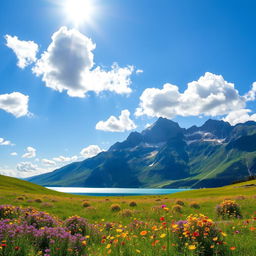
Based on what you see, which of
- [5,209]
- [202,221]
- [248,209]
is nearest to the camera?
[202,221]

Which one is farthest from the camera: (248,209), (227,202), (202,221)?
(248,209)

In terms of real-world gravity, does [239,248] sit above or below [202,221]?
below

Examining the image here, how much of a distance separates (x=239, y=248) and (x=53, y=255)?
5.91m

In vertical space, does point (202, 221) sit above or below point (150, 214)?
above

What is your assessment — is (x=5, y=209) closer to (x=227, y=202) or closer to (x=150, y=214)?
(x=150, y=214)

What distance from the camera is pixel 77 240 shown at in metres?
8.33

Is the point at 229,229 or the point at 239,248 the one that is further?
the point at 229,229

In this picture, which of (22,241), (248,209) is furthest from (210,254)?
(248,209)

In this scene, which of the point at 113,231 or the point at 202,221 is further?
the point at 113,231

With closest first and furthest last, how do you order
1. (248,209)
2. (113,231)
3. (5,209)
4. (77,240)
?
1. (77,240)
2. (113,231)
3. (5,209)
4. (248,209)

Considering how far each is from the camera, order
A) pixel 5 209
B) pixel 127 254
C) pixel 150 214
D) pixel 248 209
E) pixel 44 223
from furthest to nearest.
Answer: pixel 248 209 < pixel 150 214 < pixel 5 209 < pixel 44 223 < pixel 127 254

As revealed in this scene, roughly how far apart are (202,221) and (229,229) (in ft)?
16.8

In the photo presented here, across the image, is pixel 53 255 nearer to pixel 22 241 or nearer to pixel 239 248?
pixel 22 241

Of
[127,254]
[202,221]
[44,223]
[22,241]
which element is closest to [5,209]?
[44,223]
